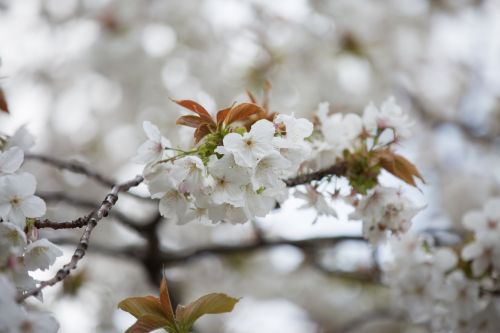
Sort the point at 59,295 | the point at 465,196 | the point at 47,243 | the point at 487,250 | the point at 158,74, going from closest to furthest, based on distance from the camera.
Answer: the point at 47,243, the point at 487,250, the point at 59,295, the point at 465,196, the point at 158,74

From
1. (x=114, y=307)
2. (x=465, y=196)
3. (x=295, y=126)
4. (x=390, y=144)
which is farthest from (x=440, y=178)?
(x=295, y=126)

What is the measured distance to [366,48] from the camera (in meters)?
3.54

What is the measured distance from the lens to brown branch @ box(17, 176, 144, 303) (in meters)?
0.97

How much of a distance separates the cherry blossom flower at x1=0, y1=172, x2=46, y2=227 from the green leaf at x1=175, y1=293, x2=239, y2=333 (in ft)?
1.07

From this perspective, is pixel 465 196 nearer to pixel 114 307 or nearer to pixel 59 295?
pixel 114 307

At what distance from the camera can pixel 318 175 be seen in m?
1.36

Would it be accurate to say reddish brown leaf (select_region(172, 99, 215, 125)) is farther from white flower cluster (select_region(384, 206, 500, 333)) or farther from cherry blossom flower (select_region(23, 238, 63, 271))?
white flower cluster (select_region(384, 206, 500, 333))

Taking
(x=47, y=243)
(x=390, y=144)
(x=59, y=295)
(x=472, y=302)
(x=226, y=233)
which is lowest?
(x=59, y=295)

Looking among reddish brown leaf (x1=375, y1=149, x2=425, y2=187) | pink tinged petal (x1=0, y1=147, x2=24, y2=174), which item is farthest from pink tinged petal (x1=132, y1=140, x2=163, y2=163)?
reddish brown leaf (x1=375, y1=149, x2=425, y2=187)

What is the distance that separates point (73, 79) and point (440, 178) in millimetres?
2320

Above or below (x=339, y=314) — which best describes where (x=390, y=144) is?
above

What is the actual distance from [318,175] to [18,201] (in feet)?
2.02

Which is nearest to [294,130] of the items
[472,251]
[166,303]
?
[166,303]

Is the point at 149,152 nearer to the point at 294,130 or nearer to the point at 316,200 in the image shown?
the point at 294,130
